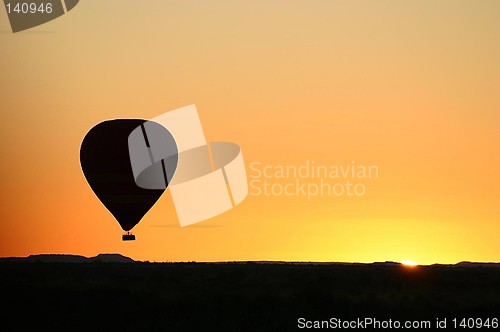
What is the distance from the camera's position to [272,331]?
3041 centimetres

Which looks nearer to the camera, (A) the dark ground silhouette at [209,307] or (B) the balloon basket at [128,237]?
(A) the dark ground silhouette at [209,307]

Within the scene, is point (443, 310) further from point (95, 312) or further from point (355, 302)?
point (95, 312)

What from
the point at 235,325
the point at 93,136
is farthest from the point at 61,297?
the point at 93,136

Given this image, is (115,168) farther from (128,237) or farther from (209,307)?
(209,307)

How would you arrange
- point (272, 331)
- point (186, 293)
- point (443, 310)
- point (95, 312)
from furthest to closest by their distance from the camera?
1. point (186, 293)
2. point (443, 310)
3. point (95, 312)
4. point (272, 331)

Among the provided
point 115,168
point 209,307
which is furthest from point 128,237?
point 209,307

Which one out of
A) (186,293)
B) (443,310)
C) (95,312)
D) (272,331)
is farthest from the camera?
(186,293)

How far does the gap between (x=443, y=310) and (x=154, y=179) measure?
26.0 m

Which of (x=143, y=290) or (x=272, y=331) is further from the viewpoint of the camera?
(x=143, y=290)

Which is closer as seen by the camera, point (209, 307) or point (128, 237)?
point (209, 307)

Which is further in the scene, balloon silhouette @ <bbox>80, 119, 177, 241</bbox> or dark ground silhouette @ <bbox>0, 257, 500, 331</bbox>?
balloon silhouette @ <bbox>80, 119, 177, 241</bbox>

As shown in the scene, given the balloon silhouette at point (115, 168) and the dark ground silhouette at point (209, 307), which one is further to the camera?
the balloon silhouette at point (115, 168)

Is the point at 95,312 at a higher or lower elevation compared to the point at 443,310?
higher

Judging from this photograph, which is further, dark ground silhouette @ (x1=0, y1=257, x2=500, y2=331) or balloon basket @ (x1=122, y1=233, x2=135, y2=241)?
balloon basket @ (x1=122, y1=233, x2=135, y2=241)
